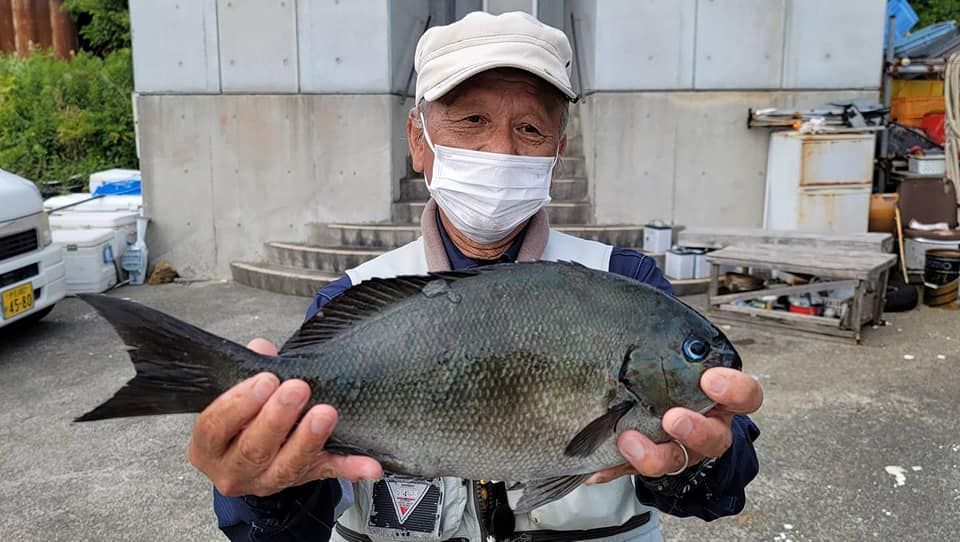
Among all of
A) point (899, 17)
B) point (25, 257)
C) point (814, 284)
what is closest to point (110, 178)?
point (25, 257)

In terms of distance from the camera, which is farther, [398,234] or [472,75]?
[398,234]

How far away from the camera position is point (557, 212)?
9.68 metres

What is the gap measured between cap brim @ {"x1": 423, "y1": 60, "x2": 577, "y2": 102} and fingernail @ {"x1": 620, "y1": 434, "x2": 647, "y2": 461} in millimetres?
906

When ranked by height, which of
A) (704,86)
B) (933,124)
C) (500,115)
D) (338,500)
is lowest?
(338,500)

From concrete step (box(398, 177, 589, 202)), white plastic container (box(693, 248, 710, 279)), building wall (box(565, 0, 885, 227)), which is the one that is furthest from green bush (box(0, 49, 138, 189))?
white plastic container (box(693, 248, 710, 279))

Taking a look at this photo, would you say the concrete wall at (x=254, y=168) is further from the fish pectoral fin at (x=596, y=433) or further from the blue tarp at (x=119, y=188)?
the fish pectoral fin at (x=596, y=433)

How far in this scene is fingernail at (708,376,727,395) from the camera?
1467mm

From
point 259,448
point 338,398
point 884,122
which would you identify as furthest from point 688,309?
point 884,122

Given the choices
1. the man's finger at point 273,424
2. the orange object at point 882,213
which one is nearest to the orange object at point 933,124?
the orange object at point 882,213

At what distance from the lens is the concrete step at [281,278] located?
880cm

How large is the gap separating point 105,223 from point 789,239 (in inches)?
325

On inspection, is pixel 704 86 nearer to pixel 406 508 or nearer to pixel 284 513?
pixel 406 508

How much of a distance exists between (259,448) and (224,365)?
18cm

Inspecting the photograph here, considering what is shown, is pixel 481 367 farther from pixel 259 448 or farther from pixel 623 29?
pixel 623 29
